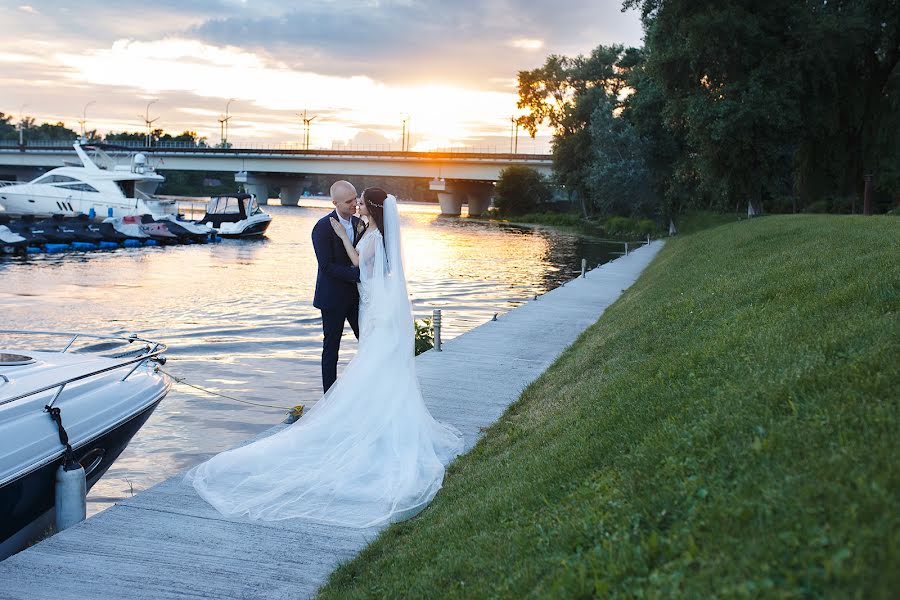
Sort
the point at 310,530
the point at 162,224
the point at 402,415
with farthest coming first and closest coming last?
the point at 162,224
the point at 402,415
the point at 310,530

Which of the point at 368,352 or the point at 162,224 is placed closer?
the point at 368,352

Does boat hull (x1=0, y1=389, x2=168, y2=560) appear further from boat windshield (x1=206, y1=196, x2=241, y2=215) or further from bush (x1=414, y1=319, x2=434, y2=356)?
boat windshield (x1=206, y1=196, x2=241, y2=215)

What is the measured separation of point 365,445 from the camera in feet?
24.1

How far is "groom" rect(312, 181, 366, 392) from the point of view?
8695 millimetres

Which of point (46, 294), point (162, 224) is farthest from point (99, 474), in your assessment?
point (162, 224)

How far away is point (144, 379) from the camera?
8.52m

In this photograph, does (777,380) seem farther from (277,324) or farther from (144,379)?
(277,324)

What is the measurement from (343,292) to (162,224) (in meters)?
42.0

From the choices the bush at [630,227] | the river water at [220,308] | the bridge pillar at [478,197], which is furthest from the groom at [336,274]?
the bridge pillar at [478,197]

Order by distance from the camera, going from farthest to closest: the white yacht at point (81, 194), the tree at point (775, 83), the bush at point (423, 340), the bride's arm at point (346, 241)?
the white yacht at point (81, 194) < the tree at point (775, 83) < the bush at point (423, 340) < the bride's arm at point (346, 241)

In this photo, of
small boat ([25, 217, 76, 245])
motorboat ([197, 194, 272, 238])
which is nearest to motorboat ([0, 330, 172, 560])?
small boat ([25, 217, 76, 245])

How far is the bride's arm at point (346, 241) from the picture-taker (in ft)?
28.0

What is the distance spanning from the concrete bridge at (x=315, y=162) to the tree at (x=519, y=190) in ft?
3.65

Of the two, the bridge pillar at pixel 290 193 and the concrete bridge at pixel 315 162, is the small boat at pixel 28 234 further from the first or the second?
the bridge pillar at pixel 290 193
